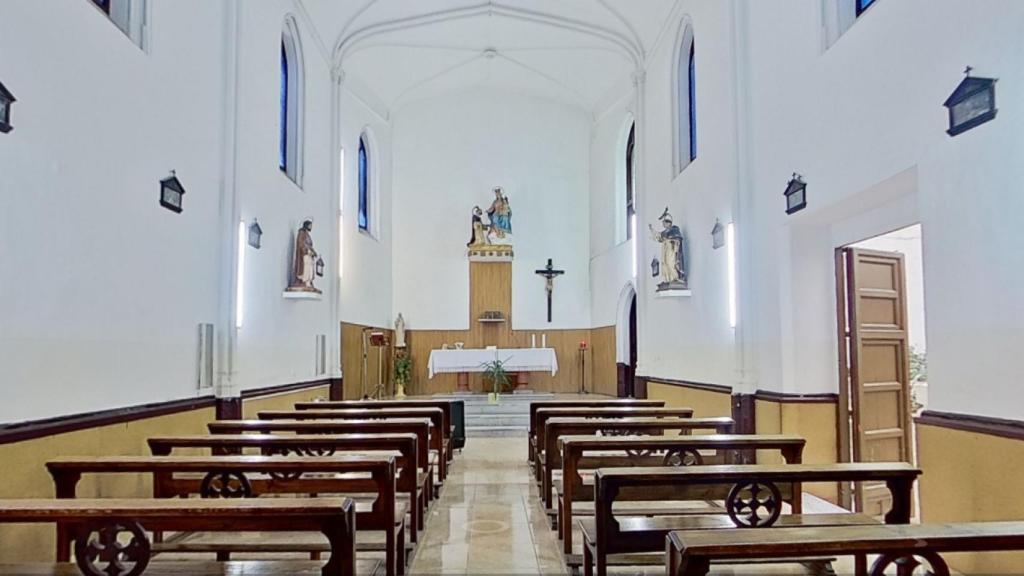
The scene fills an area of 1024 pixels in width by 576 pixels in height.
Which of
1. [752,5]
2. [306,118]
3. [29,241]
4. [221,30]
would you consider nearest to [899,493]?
[29,241]

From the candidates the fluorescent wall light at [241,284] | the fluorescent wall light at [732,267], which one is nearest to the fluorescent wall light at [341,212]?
the fluorescent wall light at [241,284]

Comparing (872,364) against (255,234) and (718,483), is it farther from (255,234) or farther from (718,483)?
(255,234)

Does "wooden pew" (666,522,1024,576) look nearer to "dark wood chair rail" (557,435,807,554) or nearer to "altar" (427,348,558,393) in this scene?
"dark wood chair rail" (557,435,807,554)

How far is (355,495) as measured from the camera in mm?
4168

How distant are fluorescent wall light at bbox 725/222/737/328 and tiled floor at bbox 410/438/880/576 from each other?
2155 millimetres

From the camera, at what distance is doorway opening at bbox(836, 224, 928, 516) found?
494cm

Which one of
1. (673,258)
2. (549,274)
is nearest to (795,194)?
(673,258)

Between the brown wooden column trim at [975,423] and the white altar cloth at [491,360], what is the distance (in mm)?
7817

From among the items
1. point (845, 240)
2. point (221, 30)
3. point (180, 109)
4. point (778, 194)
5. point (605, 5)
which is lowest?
point (845, 240)

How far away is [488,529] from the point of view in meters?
4.27

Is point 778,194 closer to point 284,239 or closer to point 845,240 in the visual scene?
point 845,240

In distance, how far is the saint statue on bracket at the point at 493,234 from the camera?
1234cm

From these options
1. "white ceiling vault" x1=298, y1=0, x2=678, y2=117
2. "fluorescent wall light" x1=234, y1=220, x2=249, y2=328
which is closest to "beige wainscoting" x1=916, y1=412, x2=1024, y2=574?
"fluorescent wall light" x1=234, y1=220, x2=249, y2=328

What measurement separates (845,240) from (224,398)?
179 inches
